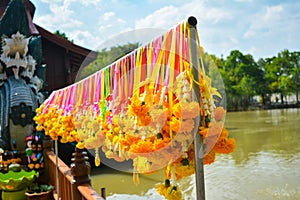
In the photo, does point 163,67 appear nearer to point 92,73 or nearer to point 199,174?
point 199,174

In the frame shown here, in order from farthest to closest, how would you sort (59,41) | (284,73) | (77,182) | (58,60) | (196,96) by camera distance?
(284,73), (58,60), (59,41), (77,182), (196,96)

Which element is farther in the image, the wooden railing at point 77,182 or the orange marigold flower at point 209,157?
the wooden railing at point 77,182

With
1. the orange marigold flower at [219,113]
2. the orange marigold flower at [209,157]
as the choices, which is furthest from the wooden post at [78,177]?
the orange marigold flower at [219,113]

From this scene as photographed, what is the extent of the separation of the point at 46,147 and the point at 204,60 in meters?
3.57

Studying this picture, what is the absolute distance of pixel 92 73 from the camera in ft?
6.49

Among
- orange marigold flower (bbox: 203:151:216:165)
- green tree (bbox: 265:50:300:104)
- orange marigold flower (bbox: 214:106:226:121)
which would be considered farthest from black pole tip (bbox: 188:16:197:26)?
green tree (bbox: 265:50:300:104)

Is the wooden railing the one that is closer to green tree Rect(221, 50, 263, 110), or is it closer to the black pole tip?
the black pole tip

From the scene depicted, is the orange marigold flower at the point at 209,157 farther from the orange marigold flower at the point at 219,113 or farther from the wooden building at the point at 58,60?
the wooden building at the point at 58,60

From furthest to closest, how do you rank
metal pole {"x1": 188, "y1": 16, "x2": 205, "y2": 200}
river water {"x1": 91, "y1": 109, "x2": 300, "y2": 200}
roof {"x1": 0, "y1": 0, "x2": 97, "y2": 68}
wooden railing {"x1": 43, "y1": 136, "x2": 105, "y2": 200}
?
roof {"x1": 0, "y1": 0, "x2": 97, "y2": 68} → river water {"x1": 91, "y1": 109, "x2": 300, "y2": 200} → wooden railing {"x1": 43, "y1": 136, "x2": 105, "y2": 200} → metal pole {"x1": 188, "y1": 16, "x2": 205, "y2": 200}

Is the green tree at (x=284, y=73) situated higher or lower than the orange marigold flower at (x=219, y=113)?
higher

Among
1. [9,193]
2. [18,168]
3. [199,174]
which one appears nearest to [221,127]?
[199,174]

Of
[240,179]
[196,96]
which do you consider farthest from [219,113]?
[240,179]

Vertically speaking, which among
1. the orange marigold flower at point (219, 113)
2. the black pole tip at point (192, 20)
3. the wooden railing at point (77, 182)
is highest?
the black pole tip at point (192, 20)

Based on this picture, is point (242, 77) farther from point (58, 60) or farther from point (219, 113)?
point (219, 113)
